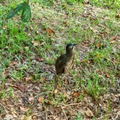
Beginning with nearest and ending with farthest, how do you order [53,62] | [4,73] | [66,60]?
[66,60], [4,73], [53,62]

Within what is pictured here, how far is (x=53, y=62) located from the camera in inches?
158

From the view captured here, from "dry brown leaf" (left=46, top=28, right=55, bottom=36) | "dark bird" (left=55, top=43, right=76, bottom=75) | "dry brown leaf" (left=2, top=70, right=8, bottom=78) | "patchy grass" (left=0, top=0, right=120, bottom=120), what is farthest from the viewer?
"dry brown leaf" (left=46, top=28, right=55, bottom=36)

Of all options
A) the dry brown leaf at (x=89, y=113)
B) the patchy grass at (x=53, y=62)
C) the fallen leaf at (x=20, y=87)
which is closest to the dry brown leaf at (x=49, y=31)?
the patchy grass at (x=53, y=62)

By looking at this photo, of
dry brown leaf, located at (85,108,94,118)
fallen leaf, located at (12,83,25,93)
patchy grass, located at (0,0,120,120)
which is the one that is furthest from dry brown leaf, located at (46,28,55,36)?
dry brown leaf, located at (85,108,94,118)

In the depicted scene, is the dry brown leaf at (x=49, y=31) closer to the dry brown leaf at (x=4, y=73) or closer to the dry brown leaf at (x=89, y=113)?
the dry brown leaf at (x=4, y=73)

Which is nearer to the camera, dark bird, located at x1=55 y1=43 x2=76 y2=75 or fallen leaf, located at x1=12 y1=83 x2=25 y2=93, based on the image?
dark bird, located at x1=55 y1=43 x2=76 y2=75

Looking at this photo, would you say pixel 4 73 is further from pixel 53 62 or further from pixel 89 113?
pixel 89 113

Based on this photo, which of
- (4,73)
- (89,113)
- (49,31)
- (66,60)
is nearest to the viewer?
(66,60)

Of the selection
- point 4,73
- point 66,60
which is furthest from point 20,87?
point 66,60

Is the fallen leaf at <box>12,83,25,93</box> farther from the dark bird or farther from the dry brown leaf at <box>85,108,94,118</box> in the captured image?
the dry brown leaf at <box>85,108,94,118</box>

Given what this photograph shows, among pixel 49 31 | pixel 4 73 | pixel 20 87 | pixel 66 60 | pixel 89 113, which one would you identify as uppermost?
pixel 49 31

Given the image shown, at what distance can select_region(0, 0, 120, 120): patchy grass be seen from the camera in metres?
3.37

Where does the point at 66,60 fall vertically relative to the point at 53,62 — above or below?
above

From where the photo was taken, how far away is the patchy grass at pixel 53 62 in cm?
337
